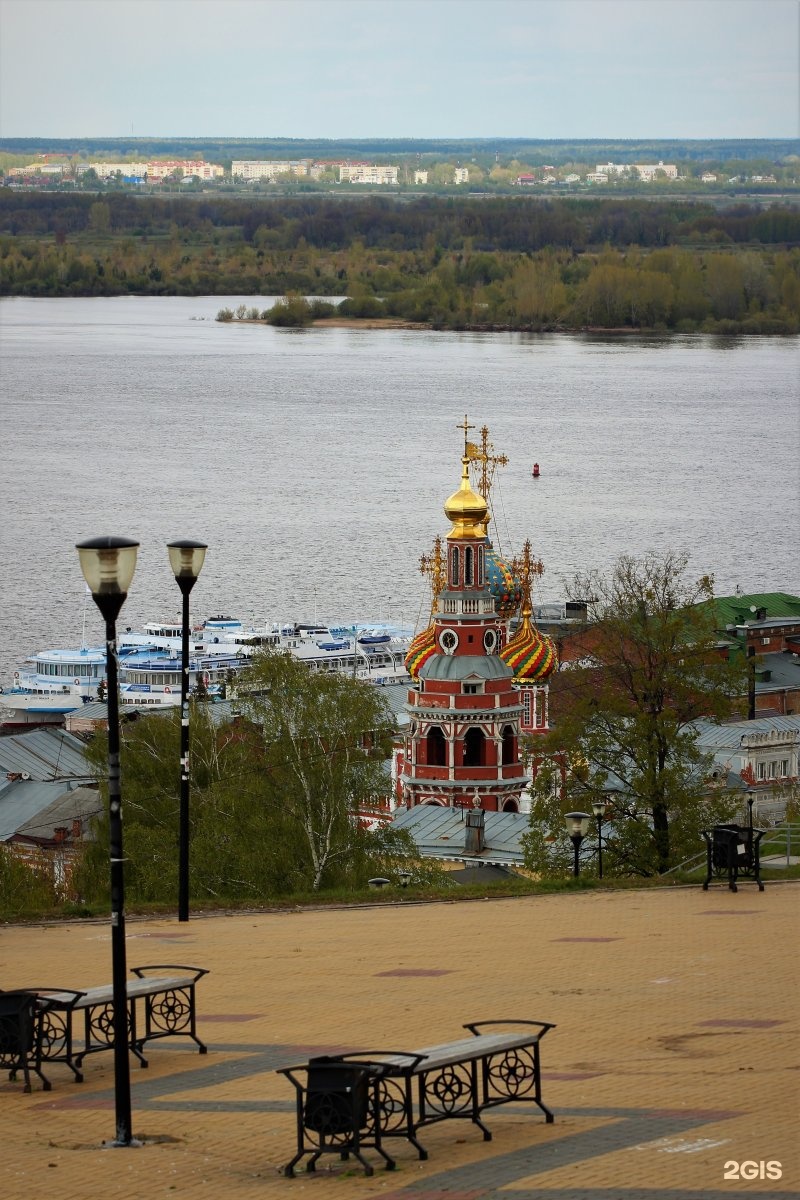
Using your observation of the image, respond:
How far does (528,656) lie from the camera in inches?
988

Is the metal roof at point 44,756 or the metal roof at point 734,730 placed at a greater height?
the metal roof at point 734,730

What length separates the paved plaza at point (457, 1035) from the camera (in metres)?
7.22

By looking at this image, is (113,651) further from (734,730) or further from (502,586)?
(734,730)

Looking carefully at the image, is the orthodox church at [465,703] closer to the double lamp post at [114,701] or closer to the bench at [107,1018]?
the bench at [107,1018]

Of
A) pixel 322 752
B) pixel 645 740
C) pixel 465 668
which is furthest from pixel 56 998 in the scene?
pixel 465 668

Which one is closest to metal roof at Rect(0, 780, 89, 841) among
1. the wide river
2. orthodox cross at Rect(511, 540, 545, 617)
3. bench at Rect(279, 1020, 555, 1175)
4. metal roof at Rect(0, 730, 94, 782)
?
metal roof at Rect(0, 730, 94, 782)

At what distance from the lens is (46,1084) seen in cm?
848

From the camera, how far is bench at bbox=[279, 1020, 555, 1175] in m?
7.42

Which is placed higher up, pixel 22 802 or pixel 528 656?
pixel 528 656

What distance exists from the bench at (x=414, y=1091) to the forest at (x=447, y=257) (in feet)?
377

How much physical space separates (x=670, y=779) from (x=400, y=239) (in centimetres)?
15314

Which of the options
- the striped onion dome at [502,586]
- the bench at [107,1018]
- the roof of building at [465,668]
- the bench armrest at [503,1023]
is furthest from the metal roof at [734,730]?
the bench armrest at [503,1023]

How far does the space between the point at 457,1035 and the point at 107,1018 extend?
1.28m

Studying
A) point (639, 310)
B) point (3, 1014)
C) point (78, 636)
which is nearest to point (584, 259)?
point (639, 310)
